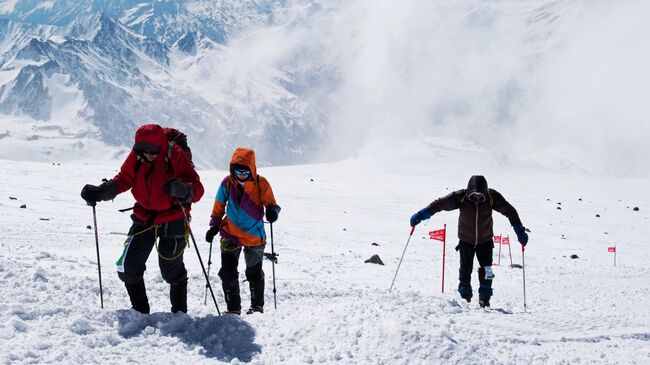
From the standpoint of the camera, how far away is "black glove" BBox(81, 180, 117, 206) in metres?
6.34

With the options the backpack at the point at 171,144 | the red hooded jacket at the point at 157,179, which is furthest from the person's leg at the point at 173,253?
the backpack at the point at 171,144

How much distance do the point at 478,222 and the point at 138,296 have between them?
5652mm

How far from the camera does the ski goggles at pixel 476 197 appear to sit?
9516 millimetres

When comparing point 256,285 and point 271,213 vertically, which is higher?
point 271,213

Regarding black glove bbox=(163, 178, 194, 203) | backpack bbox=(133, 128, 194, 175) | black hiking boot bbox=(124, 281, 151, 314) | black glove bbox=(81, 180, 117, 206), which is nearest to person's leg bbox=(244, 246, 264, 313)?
black hiking boot bbox=(124, 281, 151, 314)

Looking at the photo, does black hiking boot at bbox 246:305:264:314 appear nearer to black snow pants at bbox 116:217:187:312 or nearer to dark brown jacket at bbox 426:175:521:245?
black snow pants at bbox 116:217:187:312

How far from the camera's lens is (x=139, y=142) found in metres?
6.21

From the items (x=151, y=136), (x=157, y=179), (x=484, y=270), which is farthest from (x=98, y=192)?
(x=484, y=270)

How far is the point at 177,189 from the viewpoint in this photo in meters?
6.03

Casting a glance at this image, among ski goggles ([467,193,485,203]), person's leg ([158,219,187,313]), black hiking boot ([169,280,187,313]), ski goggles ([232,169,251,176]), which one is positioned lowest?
black hiking boot ([169,280,187,313])

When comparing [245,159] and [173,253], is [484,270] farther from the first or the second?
[173,253]

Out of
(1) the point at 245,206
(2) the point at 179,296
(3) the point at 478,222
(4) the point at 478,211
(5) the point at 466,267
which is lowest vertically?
(5) the point at 466,267

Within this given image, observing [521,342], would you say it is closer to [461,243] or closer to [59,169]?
[461,243]

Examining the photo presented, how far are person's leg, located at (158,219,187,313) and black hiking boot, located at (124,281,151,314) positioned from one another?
304 millimetres
